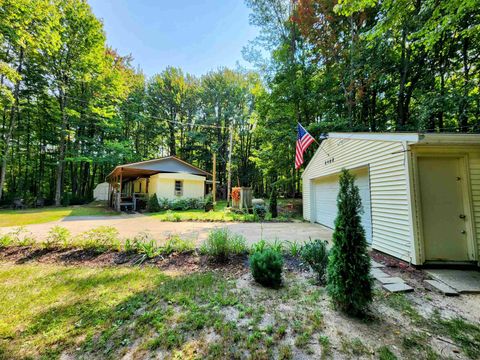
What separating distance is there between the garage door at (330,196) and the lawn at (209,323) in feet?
10.6

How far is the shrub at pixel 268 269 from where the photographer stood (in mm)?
3160

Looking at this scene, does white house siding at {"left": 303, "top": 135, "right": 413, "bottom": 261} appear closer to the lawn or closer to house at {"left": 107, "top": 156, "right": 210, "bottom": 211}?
the lawn

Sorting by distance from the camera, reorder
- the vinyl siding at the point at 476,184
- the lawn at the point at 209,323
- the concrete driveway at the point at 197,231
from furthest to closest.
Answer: the concrete driveway at the point at 197,231 < the vinyl siding at the point at 476,184 < the lawn at the point at 209,323

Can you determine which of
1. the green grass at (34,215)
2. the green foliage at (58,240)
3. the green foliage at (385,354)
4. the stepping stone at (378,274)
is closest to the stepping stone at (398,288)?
the stepping stone at (378,274)

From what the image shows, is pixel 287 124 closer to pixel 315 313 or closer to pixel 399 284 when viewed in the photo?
pixel 399 284

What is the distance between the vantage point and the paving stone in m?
3.04

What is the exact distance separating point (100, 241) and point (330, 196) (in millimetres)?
7774

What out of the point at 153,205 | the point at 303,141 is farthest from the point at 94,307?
the point at 153,205

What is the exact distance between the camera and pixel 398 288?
3068 mm

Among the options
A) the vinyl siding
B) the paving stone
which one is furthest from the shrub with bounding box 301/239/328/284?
the vinyl siding

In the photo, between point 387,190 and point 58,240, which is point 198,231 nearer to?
point 58,240

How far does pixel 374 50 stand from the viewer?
8977 mm

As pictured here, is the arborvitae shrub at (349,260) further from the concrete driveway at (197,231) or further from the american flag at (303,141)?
the american flag at (303,141)

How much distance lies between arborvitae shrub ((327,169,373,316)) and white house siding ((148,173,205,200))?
14007 millimetres
